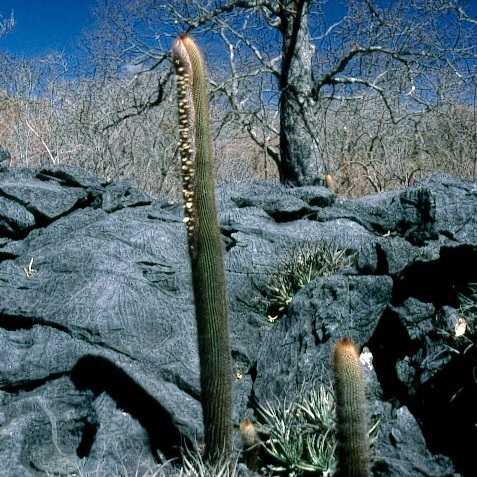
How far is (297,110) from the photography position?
12.6 meters

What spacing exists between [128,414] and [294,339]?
4.50ft

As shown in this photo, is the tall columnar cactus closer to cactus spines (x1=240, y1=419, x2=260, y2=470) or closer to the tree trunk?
cactus spines (x1=240, y1=419, x2=260, y2=470)

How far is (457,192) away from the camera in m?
7.51

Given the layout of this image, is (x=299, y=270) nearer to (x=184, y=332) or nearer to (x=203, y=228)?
(x=184, y=332)

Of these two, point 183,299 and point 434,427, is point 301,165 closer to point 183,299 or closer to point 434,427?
point 183,299

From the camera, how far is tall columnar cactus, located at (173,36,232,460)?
4.34 metres

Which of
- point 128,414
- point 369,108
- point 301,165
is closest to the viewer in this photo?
point 128,414

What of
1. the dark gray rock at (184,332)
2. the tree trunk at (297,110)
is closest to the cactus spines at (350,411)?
the dark gray rock at (184,332)

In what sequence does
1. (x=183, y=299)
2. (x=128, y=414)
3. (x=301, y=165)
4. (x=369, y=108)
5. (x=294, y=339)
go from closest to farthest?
(x=128, y=414) < (x=294, y=339) < (x=183, y=299) < (x=301, y=165) < (x=369, y=108)

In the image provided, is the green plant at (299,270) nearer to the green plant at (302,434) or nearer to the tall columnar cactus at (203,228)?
the green plant at (302,434)

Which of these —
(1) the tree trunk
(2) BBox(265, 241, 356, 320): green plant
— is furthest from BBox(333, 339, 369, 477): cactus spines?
(1) the tree trunk

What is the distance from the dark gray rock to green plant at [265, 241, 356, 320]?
3.0 inches

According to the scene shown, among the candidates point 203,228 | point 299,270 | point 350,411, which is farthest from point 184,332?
point 350,411

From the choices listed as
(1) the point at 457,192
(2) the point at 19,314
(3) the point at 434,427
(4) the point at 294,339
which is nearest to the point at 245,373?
(4) the point at 294,339
